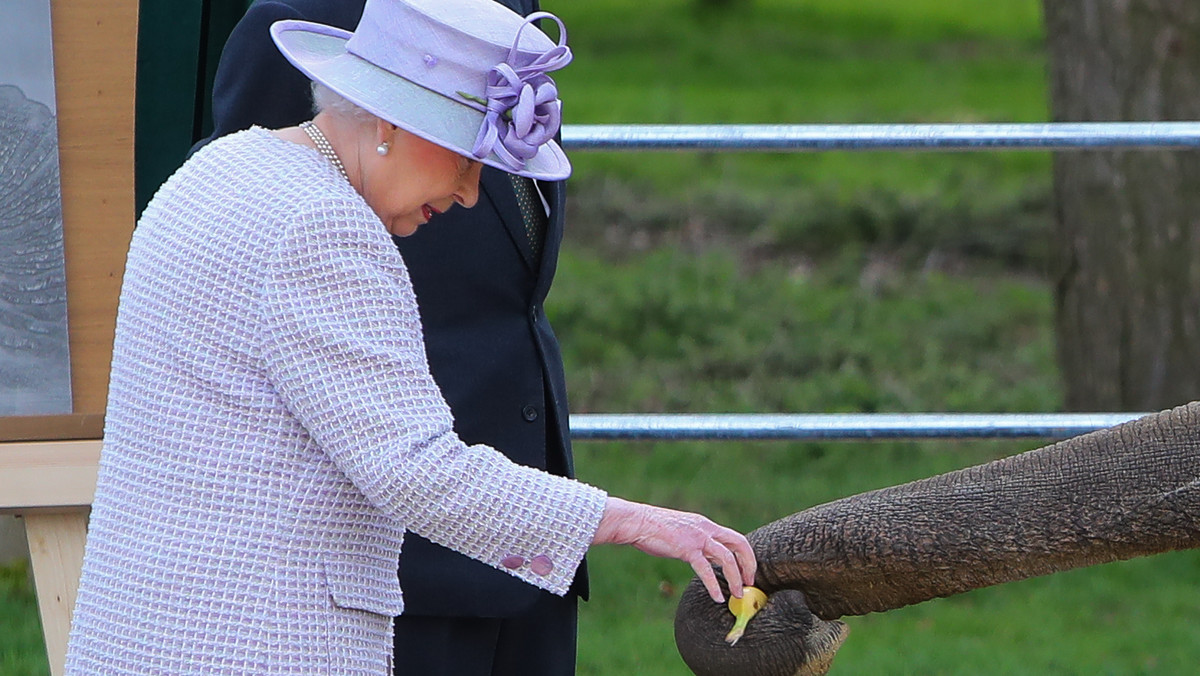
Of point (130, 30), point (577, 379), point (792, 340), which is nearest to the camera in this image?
point (130, 30)

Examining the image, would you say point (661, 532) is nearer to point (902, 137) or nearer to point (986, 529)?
point (986, 529)

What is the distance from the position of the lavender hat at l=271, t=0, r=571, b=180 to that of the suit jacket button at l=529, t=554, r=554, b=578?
45cm

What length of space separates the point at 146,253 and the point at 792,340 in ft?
19.5

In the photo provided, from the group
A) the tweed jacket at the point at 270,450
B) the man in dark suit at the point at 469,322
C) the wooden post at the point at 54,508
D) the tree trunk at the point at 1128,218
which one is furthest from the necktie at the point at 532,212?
the tree trunk at the point at 1128,218

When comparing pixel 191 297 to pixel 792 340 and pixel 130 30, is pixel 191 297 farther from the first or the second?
pixel 792 340

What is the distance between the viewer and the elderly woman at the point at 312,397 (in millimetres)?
2047

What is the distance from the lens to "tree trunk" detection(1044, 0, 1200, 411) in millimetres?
5906

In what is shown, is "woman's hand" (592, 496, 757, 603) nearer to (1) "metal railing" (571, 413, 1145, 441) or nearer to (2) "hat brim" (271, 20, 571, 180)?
(2) "hat brim" (271, 20, 571, 180)

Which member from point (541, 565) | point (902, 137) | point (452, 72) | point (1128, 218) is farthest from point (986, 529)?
point (1128, 218)

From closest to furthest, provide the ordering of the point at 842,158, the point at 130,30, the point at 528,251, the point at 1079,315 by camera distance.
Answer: the point at 528,251
the point at 130,30
the point at 1079,315
the point at 842,158

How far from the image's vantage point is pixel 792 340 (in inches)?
313

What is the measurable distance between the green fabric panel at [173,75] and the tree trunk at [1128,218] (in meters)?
3.61

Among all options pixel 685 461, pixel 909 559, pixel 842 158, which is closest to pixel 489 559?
pixel 909 559

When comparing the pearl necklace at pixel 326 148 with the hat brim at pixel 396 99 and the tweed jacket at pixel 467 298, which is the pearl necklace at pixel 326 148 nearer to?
the hat brim at pixel 396 99
